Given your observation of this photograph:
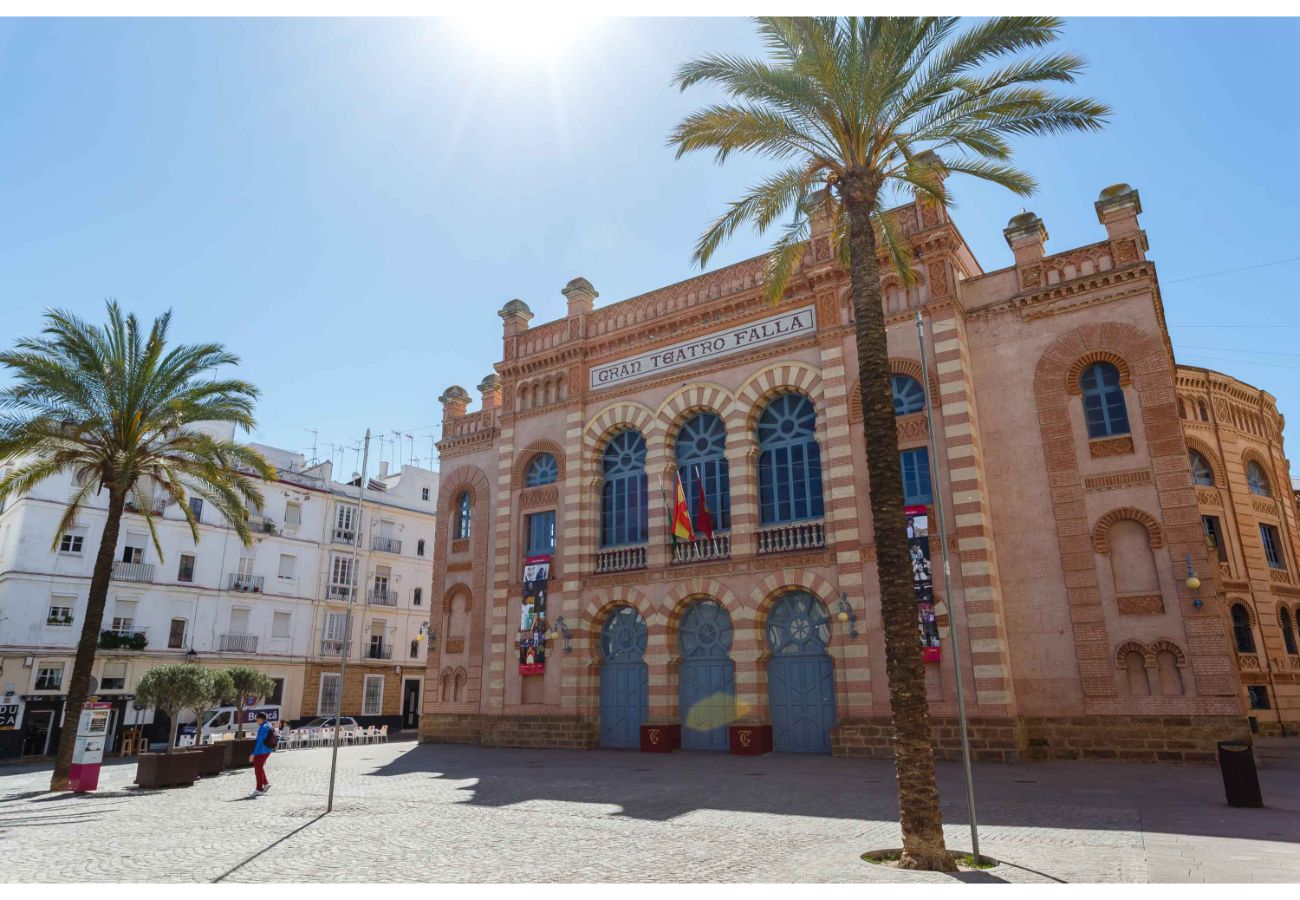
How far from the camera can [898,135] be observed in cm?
1298

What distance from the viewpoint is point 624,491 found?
2638 centimetres

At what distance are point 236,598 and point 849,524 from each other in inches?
1196

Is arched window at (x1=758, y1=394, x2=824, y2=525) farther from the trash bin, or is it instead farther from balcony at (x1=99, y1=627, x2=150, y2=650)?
balcony at (x1=99, y1=627, x2=150, y2=650)

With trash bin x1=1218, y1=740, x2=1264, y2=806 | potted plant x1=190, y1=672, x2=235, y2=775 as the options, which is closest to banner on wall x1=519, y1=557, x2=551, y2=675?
potted plant x1=190, y1=672, x2=235, y2=775

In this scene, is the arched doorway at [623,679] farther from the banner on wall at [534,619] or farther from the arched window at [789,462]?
the arched window at [789,462]

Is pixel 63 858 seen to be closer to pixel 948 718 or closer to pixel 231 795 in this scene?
pixel 231 795

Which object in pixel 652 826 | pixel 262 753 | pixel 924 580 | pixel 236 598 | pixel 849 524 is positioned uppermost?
pixel 236 598

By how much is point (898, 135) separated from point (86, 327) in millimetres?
19045

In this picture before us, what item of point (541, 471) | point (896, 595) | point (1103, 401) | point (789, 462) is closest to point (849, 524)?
point (789, 462)

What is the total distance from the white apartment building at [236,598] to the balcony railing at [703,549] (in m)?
10.9

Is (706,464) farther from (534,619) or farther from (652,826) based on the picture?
(652,826)

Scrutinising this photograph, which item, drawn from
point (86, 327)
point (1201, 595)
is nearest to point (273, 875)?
point (86, 327)

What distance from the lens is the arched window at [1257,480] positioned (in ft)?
103

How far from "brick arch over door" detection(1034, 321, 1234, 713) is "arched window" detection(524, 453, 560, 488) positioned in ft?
50.0
